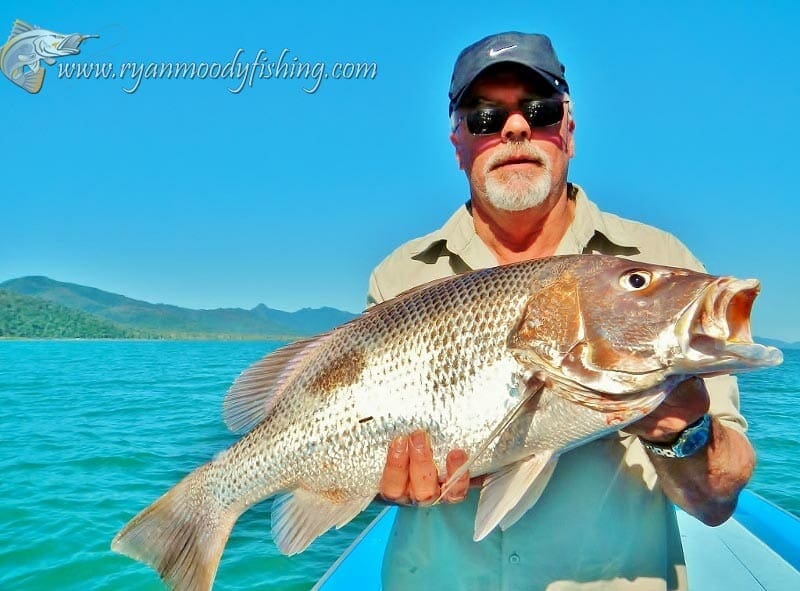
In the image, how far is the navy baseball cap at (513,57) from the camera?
312cm

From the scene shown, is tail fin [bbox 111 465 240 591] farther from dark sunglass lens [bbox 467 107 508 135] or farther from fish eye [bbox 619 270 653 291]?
dark sunglass lens [bbox 467 107 508 135]

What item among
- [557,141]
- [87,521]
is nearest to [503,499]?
[557,141]

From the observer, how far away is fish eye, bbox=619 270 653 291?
2221 millimetres

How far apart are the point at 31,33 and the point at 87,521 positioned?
28.3 meters

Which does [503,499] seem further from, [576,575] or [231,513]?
[231,513]

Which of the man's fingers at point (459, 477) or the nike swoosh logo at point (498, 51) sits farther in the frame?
the nike swoosh logo at point (498, 51)

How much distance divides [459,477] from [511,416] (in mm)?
347

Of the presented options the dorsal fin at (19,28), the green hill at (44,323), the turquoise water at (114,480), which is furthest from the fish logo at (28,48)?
the green hill at (44,323)

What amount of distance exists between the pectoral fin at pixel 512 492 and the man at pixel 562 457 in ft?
0.37

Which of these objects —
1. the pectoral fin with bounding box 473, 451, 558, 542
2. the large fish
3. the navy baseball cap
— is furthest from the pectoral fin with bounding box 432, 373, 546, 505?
the navy baseball cap

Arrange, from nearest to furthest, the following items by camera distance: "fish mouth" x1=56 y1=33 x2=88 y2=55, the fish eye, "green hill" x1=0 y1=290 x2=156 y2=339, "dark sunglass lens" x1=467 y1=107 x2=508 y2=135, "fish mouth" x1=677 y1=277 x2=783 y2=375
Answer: "fish mouth" x1=677 y1=277 x2=783 y2=375
the fish eye
"dark sunglass lens" x1=467 y1=107 x2=508 y2=135
"fish mouth" x1=56 y1=33 x2=88 y2=55
"green hill" x1=0 y1=290 x2=156 y2=339

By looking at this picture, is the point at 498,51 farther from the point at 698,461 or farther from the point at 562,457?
the point at 698,461

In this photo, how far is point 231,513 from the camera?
112 inches

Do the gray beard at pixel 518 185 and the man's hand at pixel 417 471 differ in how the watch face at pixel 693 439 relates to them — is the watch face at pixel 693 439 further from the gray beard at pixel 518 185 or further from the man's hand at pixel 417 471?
the gray beard at pixel 518 185
